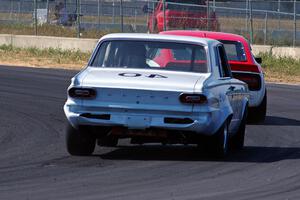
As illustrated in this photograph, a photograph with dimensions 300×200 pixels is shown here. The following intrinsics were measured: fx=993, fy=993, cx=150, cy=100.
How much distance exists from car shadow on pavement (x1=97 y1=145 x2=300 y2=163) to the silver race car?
0.87 feet

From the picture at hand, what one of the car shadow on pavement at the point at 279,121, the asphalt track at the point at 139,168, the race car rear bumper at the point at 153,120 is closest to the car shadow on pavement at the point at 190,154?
the asphalt track at the point at 139,168

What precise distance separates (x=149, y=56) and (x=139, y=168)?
1854mm

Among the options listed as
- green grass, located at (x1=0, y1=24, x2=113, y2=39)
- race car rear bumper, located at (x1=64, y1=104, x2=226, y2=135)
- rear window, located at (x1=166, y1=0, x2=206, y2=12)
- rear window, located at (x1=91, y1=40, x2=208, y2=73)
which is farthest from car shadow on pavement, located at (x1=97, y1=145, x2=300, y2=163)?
green grass, located at (x1=0, y1=24, x2=113, y2=39)

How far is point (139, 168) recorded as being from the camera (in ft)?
35.8

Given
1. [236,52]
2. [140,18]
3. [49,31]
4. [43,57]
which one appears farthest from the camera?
[49,31]

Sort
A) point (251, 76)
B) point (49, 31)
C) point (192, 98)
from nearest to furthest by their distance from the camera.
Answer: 1. point (192, 98)
2. point (251, 76)
3. point (49, 31)

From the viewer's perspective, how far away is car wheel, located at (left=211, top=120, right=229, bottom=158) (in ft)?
37.9

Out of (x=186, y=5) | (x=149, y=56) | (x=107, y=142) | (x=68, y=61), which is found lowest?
(x=68, y=61)

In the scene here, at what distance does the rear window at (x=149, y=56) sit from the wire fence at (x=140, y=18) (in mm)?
20079

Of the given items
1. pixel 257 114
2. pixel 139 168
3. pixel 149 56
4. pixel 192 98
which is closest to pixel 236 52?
pixel 257 114

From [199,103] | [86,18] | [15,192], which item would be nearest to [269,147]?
[199,103]

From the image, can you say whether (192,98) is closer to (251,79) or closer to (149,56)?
(149,56)

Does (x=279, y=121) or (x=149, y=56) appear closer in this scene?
(x=149, y=56)

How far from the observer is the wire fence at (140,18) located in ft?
112
